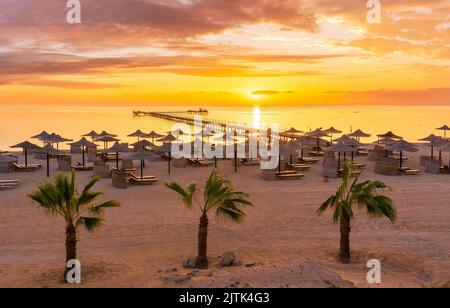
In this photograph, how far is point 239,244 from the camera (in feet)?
36.7

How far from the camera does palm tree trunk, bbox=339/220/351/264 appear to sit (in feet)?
32.3

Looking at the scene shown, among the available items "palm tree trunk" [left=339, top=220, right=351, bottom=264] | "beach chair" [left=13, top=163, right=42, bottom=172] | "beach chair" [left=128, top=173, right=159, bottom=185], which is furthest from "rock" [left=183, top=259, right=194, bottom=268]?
"beach chair" [left=13, top=163, right=42, bottom=172]

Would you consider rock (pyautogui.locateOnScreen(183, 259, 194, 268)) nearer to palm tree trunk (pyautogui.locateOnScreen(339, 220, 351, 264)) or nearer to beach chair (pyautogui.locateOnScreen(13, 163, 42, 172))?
palm tree trunk (pyautogui.locateOnScreen(339, 220, 351, 264))

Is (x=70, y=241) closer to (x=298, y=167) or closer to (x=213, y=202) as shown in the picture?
(x=213, y=202)

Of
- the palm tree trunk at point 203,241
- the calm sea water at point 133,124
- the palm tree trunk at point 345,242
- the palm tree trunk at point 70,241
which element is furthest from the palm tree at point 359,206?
the calm sea water at point 133,124

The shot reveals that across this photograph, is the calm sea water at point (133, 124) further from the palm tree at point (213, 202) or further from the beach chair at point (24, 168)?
the palm tree at point (213, 202)

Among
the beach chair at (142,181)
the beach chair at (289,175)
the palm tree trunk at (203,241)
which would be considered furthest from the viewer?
the beach chair at (289,175)

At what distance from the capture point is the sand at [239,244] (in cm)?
837

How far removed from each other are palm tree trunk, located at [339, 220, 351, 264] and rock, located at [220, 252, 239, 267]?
2.37 meters

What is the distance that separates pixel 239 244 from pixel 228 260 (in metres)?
1.68

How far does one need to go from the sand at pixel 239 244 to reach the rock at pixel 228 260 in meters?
0.17

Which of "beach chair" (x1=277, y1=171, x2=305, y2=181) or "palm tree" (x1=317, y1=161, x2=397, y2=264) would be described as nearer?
"palm tree" (x1=317, y1=161, x2=397, y2=264)

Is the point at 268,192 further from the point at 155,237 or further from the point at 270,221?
the point at 155,237
